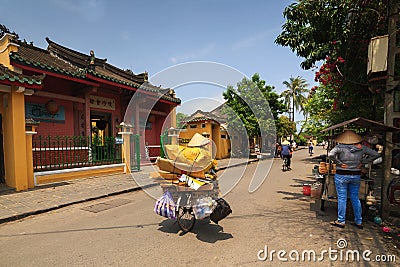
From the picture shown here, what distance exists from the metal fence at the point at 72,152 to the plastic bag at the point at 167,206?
19.1 feet

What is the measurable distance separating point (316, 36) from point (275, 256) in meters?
6.19

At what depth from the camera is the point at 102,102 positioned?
11758mm

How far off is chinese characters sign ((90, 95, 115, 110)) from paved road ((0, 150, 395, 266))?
22.6 feet

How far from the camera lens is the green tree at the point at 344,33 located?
19.1 ft

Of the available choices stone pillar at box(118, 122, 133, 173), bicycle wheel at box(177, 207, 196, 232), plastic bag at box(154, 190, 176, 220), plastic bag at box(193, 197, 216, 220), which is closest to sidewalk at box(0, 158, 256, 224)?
stone pillar at box(118, 122, 133, 173)

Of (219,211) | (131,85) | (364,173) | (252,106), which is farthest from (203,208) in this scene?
(252,106)

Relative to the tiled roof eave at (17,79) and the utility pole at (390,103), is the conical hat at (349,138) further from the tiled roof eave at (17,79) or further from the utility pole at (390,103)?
the tiled roof eave at (17,79)

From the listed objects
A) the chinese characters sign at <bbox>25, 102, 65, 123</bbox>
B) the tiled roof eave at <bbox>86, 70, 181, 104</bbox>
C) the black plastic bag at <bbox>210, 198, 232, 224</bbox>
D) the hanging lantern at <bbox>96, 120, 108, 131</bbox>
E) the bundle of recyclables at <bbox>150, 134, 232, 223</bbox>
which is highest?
the tiled roof eave at <bbox>86, 70, 181, 104</bbox>

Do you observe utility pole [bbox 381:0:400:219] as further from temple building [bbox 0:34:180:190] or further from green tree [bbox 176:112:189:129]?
temple building [bbox 0:34:180:190]

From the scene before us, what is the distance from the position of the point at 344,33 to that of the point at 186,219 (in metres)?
6.37

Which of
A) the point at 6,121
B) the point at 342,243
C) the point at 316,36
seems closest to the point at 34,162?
the point at 6,121

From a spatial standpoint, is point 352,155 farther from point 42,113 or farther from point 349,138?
point 42,113

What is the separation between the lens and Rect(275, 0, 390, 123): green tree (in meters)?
5.81

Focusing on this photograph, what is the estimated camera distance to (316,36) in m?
6.76
